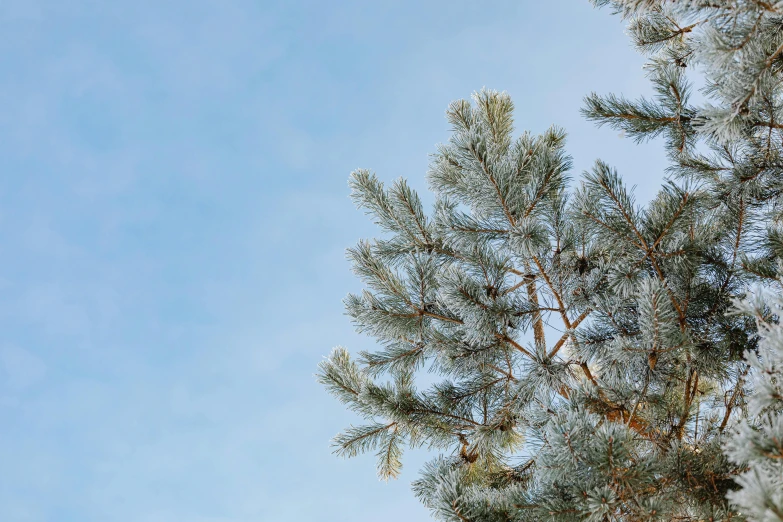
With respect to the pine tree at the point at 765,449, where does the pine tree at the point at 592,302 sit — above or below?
above

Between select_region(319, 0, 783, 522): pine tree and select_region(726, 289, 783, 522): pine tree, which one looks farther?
select_region(319, 0, 783, 522): pine tree

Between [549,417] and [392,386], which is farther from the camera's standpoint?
[392,386]

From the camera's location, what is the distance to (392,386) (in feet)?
7.22

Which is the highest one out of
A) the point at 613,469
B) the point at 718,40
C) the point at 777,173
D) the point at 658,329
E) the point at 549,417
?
the point at 777,173

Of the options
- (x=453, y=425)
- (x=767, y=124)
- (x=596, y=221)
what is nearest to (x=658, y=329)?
(x=596, y=221)

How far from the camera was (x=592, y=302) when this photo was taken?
1.84 metres

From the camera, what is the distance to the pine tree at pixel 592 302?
139 centimetres

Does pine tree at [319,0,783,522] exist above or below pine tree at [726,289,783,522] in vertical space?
above

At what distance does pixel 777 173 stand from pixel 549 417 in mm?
1027

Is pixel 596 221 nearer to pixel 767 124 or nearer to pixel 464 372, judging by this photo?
pixel 767 124

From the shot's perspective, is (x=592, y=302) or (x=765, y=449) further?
(x=592, y=302)

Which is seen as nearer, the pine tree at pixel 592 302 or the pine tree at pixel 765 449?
the pine tree at pixel 765 449

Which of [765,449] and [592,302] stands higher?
[592,302]

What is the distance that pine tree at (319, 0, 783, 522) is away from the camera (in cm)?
139
